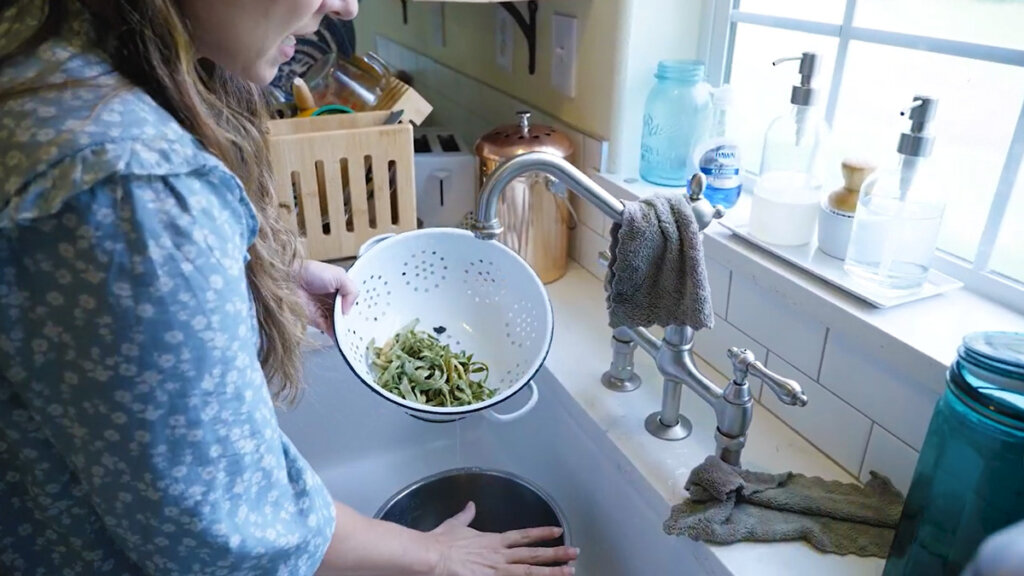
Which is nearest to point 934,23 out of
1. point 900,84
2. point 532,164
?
point 900,84

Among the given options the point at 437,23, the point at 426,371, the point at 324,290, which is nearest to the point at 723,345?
the point at 426,371

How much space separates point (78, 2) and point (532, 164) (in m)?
0.43

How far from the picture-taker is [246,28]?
48 centimetres

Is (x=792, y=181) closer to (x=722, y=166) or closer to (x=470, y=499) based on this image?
(x=722, y=166)

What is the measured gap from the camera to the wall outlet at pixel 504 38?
1.39m

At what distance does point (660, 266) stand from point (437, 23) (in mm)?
1268

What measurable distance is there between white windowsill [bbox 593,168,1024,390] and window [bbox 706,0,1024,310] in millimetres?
49

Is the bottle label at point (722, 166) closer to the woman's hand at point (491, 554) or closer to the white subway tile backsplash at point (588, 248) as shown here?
the white subway tile backsplash at point (588, 248)

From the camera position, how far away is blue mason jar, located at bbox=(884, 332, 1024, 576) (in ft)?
1.80

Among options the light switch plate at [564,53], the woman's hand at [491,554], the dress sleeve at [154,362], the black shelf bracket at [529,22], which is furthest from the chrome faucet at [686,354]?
the black shelf bracket at [529,22]

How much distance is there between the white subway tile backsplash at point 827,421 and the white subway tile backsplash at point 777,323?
0.02m

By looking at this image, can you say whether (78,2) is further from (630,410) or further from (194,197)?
(630,410)

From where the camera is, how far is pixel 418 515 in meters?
1.04

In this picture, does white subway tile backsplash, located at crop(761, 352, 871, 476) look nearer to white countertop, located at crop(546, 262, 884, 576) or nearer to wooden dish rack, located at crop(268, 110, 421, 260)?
white countertop, located at crop(546, 262, 884, 576)
